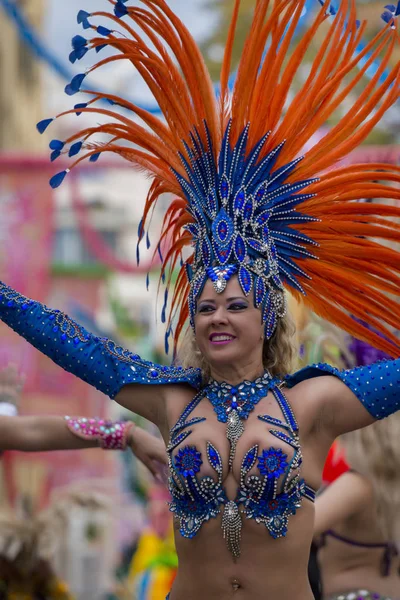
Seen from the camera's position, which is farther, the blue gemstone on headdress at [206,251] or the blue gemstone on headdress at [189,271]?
the blue gemstone on headdress at [189,271]

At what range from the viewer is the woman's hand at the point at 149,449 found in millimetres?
3529

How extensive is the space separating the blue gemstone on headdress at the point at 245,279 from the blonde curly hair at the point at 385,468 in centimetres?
131

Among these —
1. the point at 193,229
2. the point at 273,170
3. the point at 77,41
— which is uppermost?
the point at 77,41

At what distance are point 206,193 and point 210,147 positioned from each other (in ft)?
0.48

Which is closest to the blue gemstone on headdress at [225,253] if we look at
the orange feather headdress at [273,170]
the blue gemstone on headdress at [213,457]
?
the orange feather headdress at [273,170]

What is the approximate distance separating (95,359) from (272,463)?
675mm

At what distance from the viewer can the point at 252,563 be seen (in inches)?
111

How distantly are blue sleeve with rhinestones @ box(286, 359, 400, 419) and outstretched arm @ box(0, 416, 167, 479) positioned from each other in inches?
35.2

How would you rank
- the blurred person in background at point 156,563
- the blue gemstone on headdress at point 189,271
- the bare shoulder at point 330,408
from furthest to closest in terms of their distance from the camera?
the blurred person in background at point 156,563 < the blue gemstone on headdress at point 189,271 < the bare shoulder at point 330,408

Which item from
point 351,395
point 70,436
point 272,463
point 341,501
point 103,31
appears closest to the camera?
point 272,463

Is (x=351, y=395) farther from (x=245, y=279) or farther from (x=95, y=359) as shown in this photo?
(x=95, y=359)

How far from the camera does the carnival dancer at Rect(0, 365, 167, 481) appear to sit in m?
3.46

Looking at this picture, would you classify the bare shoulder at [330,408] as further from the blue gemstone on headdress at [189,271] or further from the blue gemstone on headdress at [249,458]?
the blue gemstone on headdress at [189,271]

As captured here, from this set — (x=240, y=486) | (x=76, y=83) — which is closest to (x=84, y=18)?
(x=76, y=83)
